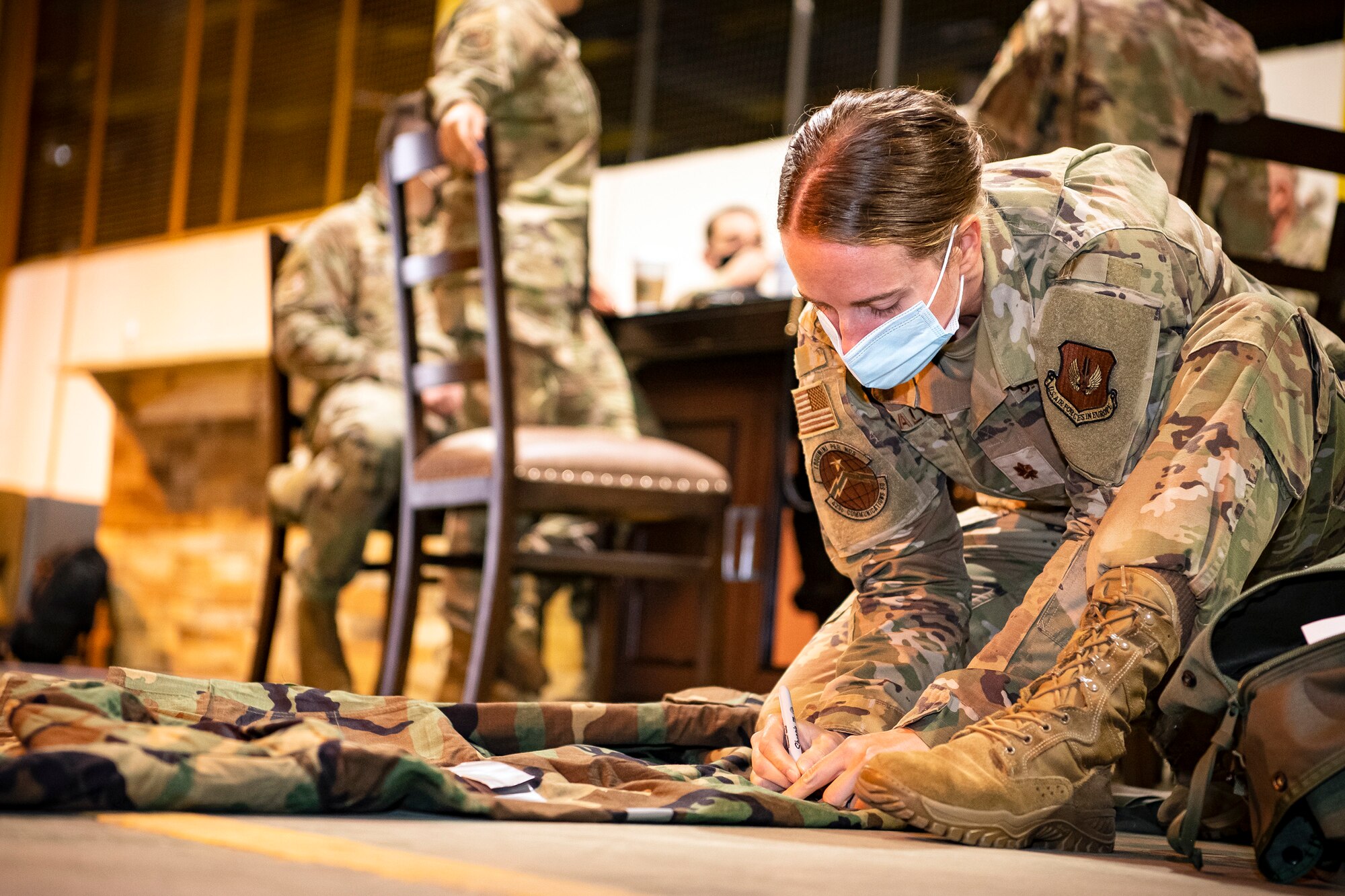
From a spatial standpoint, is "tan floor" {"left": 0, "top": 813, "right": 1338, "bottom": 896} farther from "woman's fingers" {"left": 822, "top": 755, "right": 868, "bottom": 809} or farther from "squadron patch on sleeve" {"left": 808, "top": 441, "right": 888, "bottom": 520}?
"squadron patch on sleeve" {"left": 808, "top": 441, "right": 888, "bottom": 520}

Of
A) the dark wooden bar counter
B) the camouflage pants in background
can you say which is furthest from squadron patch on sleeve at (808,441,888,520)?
Answer: the camouflage pants in background

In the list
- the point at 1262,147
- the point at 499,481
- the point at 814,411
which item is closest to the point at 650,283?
the point at 499,481

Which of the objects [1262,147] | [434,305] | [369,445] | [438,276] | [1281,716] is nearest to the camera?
[1281,716]

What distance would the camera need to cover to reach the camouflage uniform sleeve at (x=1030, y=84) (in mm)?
2473

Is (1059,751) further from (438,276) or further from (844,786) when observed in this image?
(438,276)

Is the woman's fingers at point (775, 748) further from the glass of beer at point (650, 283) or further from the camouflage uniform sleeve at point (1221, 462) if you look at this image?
the glass of beer at point (650, 283)

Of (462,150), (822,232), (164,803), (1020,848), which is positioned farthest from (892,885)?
(462,150)

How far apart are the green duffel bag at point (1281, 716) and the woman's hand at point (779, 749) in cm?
32

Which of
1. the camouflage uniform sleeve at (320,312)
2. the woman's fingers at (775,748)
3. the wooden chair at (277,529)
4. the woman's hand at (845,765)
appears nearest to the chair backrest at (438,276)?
the wooden chair at (277,529)

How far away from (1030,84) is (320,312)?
175 cm

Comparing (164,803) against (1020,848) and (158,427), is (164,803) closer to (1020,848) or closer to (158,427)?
(1020,848)

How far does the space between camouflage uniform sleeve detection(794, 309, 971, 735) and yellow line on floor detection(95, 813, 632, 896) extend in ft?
2.34

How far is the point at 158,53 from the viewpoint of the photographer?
702 cm

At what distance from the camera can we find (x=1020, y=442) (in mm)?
1428
